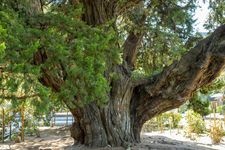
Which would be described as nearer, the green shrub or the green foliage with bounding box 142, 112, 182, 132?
the green shrub

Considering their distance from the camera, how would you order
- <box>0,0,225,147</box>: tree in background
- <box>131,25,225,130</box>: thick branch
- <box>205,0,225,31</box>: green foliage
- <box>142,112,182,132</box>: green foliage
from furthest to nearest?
<box>142,112,182,132</box>: green foliage, <box>205,0,225,31</box>: green foliage, <box>131,25,225,130</box>: thick branch, <box>0,0,225,147</box>: tree in background

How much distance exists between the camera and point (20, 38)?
12.1 feet

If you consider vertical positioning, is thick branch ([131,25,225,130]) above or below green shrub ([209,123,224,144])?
above

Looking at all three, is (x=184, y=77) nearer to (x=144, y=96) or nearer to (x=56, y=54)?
(x=144, y=96)

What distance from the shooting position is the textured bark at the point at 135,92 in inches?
245

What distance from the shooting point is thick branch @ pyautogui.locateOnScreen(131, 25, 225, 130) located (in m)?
6.12

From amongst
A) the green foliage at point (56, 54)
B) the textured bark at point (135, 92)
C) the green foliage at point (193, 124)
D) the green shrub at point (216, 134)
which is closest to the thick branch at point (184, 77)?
the textured bark at point (135, 92)

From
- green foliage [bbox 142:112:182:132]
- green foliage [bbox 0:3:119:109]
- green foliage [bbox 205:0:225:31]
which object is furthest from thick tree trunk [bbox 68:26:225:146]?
green foliage [bbox 142:112:182:132]

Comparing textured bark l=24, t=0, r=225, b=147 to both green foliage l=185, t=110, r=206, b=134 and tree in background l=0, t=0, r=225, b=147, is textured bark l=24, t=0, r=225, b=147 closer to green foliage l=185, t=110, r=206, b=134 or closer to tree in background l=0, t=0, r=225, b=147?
tree in background l=0, t=0, r=225, b=147

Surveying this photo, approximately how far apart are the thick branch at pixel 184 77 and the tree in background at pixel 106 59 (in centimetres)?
2

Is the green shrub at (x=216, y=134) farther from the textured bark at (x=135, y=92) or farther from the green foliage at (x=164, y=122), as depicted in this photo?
the textured bark at (x=135, y=92)

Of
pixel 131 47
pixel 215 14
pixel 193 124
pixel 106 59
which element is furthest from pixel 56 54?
pixel 193 124

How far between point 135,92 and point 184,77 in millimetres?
1122

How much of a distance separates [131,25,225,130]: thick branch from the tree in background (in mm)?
17
